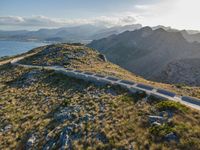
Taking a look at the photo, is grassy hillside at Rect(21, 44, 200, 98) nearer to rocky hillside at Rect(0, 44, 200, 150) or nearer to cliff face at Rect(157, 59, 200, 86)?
rocky hillside at Rect(0, 44, 200, 150)

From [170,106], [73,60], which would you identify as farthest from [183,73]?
[170,106]

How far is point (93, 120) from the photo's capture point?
1128 inches

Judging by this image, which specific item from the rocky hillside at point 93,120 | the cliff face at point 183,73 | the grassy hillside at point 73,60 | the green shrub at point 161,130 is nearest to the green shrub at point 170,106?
the rocky hillside at point 93,120

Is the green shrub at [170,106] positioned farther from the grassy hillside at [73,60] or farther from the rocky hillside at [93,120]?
the grassy hillside at [73,60]

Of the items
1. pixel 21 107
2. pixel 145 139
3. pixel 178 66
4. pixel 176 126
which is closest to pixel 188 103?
pixel 176 126

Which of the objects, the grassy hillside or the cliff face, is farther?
the cliff face

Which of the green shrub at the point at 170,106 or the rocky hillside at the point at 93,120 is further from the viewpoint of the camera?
the green shrub at the point at 170,106

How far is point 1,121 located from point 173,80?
5999 inches

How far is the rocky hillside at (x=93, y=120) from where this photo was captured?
2314 cm

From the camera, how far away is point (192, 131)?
23.0m

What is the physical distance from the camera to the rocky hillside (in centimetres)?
2314

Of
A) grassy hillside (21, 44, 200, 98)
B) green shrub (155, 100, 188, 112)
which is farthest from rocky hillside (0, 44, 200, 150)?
grassy hillside (21, 44, 200, 98)

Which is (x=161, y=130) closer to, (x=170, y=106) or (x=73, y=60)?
(x=170, y=106)

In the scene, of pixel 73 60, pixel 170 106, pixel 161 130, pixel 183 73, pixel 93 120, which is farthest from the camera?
pixel 183 73
